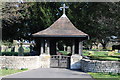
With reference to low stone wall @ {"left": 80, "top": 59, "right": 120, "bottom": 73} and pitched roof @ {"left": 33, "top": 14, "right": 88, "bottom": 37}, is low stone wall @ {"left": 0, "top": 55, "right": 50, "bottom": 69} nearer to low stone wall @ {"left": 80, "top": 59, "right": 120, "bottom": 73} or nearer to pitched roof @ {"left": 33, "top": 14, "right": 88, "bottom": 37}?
pitched roof @ {"left": 33, "top": 14, "right": 88, "bottom": 37}

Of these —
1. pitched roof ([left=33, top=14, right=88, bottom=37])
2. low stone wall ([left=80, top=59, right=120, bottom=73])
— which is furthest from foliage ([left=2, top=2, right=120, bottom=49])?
low stone wall ([left=80, top=59, right=120, bottom=73])

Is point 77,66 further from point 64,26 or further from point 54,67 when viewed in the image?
point 64,26

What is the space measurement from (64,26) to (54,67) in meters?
4.04

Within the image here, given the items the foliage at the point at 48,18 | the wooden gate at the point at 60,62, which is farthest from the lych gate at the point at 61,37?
the foliage at the point at 48,18

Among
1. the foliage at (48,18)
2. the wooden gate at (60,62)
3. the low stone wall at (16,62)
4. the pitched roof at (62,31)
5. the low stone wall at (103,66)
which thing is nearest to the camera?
the low stone wall at (103,66)

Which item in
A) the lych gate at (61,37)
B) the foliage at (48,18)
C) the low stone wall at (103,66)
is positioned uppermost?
the foliage at (48,18)

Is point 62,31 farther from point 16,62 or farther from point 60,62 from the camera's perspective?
point 16,62

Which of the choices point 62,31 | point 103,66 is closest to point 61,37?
point 62,31

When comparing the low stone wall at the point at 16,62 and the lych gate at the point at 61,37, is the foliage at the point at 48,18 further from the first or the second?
the low stone wall at the point at 16,62

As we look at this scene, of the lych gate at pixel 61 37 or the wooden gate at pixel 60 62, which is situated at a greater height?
the lych gate at pixel 61 37

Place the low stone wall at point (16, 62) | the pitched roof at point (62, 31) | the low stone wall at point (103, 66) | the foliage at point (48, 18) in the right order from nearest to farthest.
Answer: the low stone wall at point (103, 66)
the low stone wall at point (16, 62)
the pitched roof at point (62, 31)
the foliage at point (48, 18)

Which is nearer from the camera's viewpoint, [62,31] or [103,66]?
[103,66]

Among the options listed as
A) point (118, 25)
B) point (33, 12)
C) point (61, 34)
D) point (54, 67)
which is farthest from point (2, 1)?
point (33, 12)

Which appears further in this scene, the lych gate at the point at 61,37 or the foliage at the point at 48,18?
the foliage at the point at 48,18
